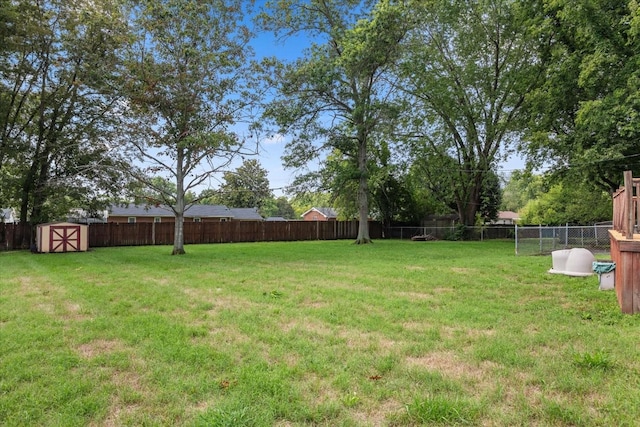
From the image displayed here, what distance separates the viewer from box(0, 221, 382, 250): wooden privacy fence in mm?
18141

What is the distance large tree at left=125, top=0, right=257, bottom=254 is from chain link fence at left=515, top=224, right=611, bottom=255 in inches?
435

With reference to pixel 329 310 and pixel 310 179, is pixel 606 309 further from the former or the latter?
pixel 310 179

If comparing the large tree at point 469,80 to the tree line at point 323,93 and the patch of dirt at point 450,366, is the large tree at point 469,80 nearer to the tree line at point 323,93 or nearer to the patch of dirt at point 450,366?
the tree line at point 323,93

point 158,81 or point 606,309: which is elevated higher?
point 158,81

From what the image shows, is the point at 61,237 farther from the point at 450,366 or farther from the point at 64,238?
the point at 450,366

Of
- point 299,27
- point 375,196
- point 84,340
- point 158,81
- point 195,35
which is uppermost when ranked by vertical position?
point 299,27

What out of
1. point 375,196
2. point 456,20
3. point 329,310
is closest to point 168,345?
point 329,310

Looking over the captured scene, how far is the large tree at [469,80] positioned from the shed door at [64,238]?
17.5 m

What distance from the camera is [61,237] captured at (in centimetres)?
1606

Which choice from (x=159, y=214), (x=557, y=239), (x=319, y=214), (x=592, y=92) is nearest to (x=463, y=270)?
(x=557, y=239)

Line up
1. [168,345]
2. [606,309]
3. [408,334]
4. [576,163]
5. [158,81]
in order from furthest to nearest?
[576,163]
[158,81]
[606,309]
[408,334]
[168,345]

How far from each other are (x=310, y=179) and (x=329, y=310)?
53.4 ft

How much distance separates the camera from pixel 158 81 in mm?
13055

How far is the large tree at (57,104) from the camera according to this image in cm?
1494
